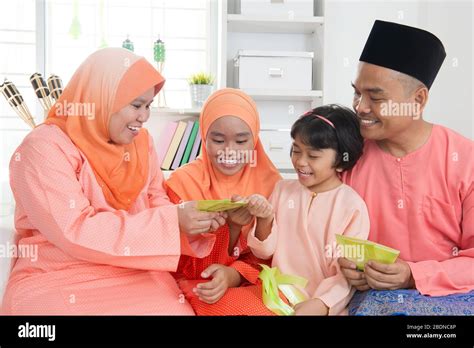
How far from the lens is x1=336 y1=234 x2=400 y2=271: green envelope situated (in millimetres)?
1477

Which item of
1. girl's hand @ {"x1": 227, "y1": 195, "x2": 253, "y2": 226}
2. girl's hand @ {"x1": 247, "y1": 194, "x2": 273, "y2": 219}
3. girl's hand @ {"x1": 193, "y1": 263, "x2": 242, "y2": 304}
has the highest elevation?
girl's hand @ {"x1": 247, "y1": 194, "x2": 273, "y2": 219}

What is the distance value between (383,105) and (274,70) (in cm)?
120

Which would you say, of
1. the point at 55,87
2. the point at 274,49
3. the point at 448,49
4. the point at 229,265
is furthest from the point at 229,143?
the point at 274,49

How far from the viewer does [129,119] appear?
5.35ft

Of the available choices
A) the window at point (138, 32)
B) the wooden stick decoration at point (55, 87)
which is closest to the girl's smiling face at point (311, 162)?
the wooden stick decoration at point (55, 87)

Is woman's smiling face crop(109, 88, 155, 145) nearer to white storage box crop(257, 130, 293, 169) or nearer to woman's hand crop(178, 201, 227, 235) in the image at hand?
woman's hand crop(178, 201, 227, 235)

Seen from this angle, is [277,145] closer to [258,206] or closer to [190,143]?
[190,143]

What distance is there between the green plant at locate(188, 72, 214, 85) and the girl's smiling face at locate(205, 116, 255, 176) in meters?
1.15

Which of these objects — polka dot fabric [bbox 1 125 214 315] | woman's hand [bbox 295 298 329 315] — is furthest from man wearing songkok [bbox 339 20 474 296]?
polka dot fabric [bbox 1 125 214 315]

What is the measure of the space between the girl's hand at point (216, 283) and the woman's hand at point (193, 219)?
0.37 ft

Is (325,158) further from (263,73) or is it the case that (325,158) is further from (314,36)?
(314,36)

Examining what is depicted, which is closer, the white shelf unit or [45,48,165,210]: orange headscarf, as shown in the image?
[45,48,165,210]: orange headscarf

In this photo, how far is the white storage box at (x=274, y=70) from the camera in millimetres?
2777

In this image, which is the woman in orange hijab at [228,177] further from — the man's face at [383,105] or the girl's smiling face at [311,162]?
the man's face at [383,105]
